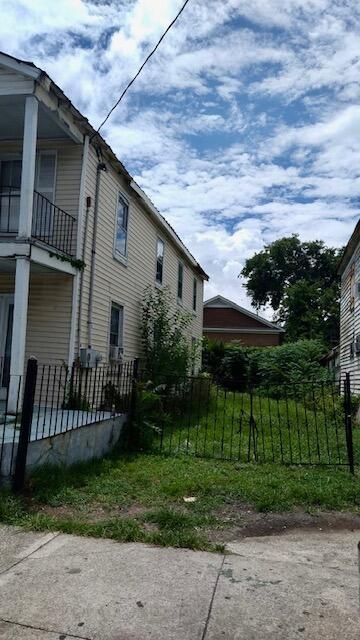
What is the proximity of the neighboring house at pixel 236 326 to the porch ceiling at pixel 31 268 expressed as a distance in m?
25.9

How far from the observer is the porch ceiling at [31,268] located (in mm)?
8989

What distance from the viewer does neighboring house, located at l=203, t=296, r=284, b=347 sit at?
3556 centimetres

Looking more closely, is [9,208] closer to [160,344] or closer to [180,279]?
[160,344]

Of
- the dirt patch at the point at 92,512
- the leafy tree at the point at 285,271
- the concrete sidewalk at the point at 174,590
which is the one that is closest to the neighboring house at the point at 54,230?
the dirt patch at the point at 92,512

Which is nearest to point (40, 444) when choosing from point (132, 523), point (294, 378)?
point (132, 523)

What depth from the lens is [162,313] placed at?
557 inches

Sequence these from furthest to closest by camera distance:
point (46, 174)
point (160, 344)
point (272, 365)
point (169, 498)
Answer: point (272, 365) < point (160, 344) < point (46, 174) < point (169, 498)

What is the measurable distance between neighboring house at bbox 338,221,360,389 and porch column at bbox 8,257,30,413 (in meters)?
8.96

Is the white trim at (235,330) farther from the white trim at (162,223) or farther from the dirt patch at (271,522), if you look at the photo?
the dirt patch at (271,522)

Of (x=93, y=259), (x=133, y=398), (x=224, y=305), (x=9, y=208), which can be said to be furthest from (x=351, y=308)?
(x=224, y=305)

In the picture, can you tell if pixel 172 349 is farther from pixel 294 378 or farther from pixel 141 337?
pixel 294 378

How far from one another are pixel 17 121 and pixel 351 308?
1186 cm

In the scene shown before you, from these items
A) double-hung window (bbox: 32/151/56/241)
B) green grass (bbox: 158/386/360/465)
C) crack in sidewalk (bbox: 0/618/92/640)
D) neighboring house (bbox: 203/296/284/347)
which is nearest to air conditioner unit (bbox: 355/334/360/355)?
green grass (bbox: 158/386/360/465)

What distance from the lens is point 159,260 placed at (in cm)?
1592
